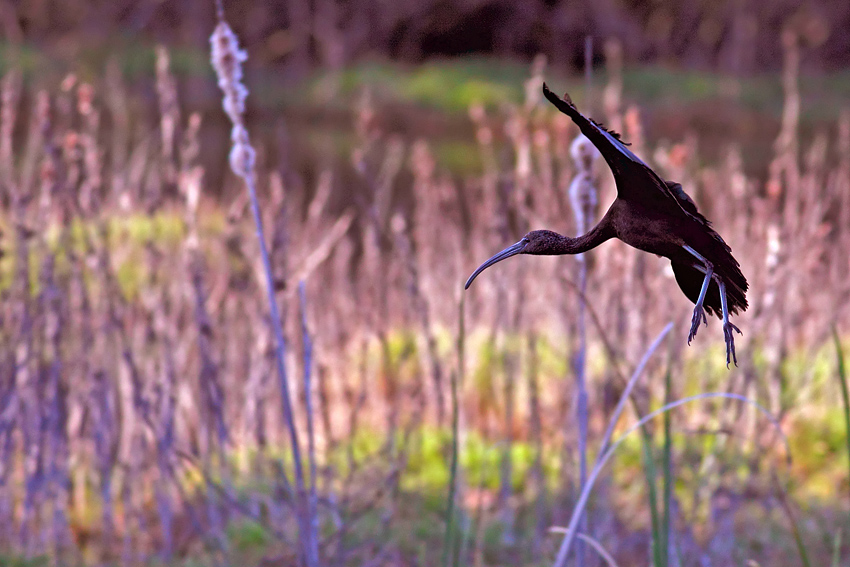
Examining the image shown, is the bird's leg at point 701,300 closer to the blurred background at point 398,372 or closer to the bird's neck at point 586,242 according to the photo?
the bird's neck at point 586,242

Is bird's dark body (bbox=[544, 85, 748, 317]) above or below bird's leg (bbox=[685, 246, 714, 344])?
above

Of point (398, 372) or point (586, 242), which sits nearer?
point (586, 242)

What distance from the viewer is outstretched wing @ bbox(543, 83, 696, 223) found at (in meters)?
0.50

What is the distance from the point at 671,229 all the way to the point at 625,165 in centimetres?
5

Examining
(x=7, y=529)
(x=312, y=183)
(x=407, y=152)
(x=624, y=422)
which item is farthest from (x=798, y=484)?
(x=407, y=152)

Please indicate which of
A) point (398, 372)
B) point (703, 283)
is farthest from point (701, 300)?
point (398, 372)

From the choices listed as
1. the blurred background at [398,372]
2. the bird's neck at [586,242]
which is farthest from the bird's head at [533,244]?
the blurred background at [398,372]

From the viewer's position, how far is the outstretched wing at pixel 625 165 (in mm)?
498

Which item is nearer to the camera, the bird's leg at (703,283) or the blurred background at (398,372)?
the bird's leg at (703,283)

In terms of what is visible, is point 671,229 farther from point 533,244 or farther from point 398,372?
point 398,372

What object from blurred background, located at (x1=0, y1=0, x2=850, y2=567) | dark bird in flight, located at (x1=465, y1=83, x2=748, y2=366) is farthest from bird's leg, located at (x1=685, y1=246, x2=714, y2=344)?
blurred background, located at (x1=0, y1=0, x2=850, y2=567)

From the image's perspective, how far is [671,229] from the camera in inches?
21.0

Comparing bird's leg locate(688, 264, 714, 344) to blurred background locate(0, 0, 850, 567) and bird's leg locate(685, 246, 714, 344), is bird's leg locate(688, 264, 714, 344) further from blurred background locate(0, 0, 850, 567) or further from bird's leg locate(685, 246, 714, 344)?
blurred background locate(0, 0, 850, 567)

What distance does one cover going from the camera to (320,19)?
19.6m
